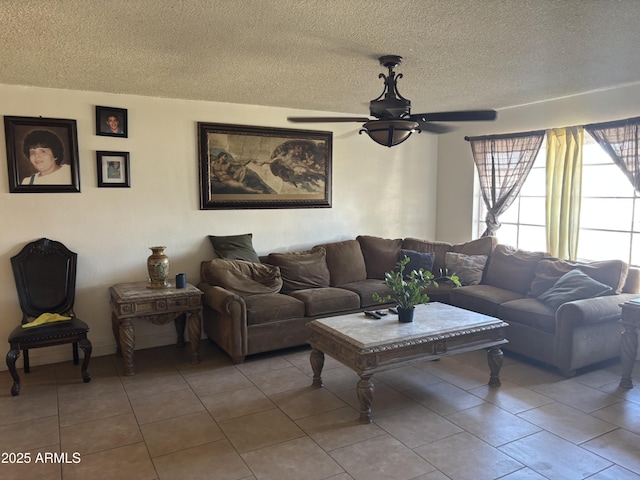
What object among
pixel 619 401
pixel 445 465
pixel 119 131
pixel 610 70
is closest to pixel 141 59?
pixel 119 131

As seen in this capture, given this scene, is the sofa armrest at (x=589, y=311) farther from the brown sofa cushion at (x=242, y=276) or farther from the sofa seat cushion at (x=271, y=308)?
the brown sofa cushion at (x=242, y=276)

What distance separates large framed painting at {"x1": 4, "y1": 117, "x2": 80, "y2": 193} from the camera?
12.7 feet

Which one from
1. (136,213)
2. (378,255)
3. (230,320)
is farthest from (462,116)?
(136,213)

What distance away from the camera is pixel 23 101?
3889mm

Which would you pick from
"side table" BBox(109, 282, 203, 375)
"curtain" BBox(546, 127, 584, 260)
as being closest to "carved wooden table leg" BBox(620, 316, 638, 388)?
"curtain" BBox(546, 127, 584, 260)

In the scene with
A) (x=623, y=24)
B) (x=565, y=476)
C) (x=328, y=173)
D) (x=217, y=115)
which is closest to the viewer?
(x=565, y=476)

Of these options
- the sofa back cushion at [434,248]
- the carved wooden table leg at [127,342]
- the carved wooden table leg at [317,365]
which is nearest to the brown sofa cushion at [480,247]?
the sofa back cushion at [434,248]

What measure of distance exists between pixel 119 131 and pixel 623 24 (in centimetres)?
397

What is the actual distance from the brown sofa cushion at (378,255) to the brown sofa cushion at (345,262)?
3.8 inches

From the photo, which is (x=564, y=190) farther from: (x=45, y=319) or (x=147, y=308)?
(x=45, y=319)

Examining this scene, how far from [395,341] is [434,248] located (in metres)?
2.61

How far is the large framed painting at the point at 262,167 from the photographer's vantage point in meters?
4.73

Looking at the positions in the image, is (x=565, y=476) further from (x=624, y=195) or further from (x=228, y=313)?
(x=624, y=195)

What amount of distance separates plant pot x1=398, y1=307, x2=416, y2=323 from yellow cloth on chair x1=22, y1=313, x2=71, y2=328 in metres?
2.71
